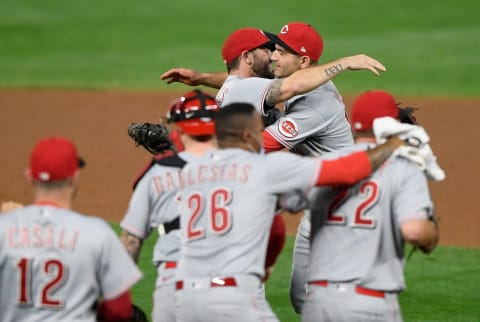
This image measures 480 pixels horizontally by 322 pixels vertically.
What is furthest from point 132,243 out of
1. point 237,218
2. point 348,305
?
point 348,305

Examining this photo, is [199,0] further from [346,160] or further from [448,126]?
[346,160]

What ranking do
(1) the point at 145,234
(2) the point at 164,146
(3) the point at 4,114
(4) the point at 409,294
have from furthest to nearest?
(3) the point at 4,114 < (4) the point at 409,294 < (2) the point at 164,146 < (1) the point at 145,234

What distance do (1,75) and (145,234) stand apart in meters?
17.6

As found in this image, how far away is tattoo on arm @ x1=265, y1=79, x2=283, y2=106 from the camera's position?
7.73 meters

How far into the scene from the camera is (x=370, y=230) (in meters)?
6.03

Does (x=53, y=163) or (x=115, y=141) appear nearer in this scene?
(x=53, y=163)

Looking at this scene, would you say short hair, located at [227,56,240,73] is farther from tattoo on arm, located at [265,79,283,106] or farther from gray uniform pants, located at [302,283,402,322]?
gray uniform pants, located at [302,283,402,322]

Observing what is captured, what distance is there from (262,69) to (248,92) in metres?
0.54

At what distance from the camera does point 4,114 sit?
19.9 meters

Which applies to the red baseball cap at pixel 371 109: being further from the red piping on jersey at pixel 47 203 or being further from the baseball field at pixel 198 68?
the baseball field at pixel 198 68

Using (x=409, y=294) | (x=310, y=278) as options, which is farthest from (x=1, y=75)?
(x=310, y=278)

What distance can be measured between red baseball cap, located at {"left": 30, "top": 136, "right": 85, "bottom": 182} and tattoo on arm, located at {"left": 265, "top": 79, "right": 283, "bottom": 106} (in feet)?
7.98

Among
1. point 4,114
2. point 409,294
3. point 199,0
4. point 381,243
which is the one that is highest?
point 199,0

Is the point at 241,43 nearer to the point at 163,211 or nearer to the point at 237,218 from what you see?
the point at 163,211
